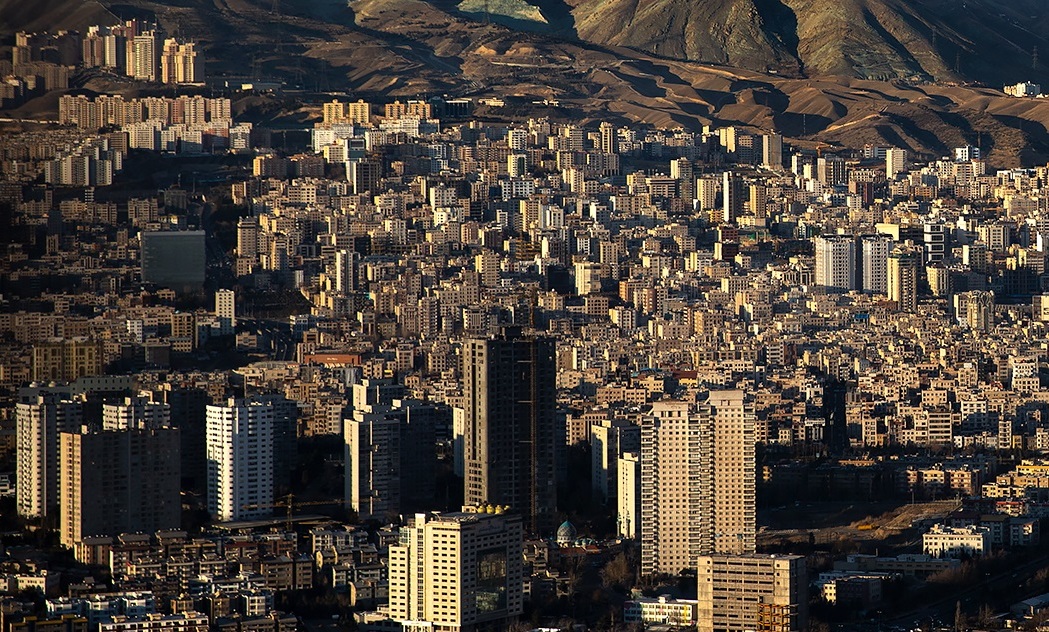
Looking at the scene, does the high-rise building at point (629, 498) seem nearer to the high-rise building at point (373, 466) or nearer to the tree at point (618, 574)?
the tree at point (618, 574)

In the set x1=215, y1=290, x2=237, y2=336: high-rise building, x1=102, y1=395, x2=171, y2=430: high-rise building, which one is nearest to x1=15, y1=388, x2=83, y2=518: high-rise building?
x1=102, y1=395, x2=171, y2=430: high-rise building

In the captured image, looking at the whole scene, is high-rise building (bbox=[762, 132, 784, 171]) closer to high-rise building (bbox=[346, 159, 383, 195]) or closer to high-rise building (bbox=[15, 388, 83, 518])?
high-rise building (bbox=[346, 159, 383, 195])

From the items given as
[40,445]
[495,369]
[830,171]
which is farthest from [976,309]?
[40,445]

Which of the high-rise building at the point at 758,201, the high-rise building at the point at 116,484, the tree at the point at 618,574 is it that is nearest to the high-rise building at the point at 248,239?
the high-rise building at the point at 758,201

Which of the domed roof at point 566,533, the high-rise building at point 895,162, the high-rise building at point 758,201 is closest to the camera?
the domed roof at point 566,533

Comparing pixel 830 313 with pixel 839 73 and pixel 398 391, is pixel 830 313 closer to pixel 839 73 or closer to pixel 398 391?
pixel 398 391

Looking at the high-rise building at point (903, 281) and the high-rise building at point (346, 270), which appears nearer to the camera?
the high-rise building at point (346, 270)
